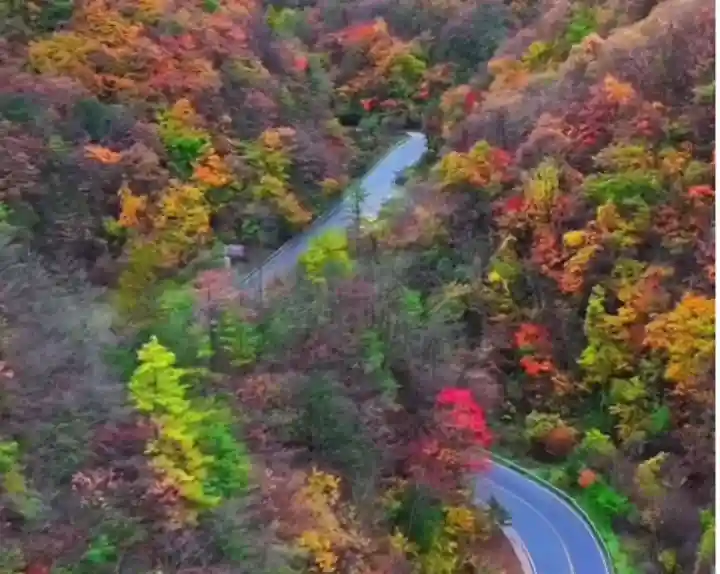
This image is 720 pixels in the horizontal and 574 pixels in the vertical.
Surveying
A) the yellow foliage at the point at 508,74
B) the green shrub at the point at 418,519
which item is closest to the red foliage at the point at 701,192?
the green shrub at the point at 418,519

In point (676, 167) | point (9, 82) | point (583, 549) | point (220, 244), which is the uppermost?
point (9, 82)

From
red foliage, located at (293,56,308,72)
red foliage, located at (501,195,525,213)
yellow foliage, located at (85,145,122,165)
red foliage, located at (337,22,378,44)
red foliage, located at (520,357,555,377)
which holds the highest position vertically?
red foliage, located at (337,22,378,44)

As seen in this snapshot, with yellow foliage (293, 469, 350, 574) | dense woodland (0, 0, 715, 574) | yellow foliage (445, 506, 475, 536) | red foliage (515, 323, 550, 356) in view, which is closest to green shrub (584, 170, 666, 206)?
dense woodland (0, 0, 715, 574)

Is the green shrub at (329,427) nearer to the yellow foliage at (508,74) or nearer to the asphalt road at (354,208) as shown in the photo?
the asphalt road at (354,208)

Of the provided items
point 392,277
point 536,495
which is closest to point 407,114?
point 392,277

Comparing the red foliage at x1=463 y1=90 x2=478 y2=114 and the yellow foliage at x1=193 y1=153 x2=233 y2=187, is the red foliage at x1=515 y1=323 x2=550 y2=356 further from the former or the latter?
the red foliage at x1=463 y1=90 x2=478 y2=114

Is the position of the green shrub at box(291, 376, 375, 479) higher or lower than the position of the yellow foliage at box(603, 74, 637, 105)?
lower

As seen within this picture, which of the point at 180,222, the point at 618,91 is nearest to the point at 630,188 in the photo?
the point at 618,91

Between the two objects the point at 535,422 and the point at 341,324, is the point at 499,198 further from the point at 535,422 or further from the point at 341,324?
the point at 341,324
